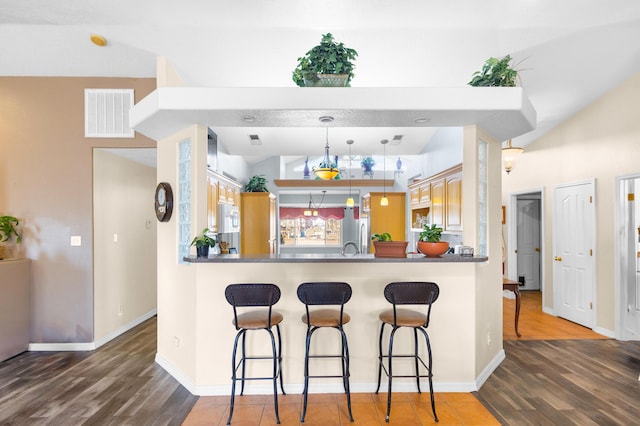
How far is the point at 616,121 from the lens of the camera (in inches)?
160

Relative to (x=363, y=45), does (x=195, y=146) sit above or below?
Result: below

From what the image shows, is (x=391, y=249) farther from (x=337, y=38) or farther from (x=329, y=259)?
(x=337, y=38)

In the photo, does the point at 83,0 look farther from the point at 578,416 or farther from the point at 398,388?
the point at 578,416

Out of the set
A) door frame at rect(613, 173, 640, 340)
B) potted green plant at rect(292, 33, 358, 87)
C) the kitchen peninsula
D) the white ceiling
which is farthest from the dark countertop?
door frame at rect(613, 173, 640, 340)

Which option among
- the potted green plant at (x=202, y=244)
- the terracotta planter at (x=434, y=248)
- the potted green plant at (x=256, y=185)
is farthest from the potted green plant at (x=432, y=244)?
the potted green plant at (x=256, y=185)

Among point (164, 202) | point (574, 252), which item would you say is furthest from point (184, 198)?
point (574, 252)

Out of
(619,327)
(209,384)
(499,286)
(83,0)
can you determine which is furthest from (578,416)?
(83,0)

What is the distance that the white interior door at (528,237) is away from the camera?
22.7ft

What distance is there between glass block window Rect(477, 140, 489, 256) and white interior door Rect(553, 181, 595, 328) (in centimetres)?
220

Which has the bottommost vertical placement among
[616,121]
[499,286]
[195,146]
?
[499,286]

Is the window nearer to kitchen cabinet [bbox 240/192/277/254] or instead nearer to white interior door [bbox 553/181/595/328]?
kitchen cabinet [bbox 240/192/277/254]

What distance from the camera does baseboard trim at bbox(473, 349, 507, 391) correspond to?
2997 millimetres

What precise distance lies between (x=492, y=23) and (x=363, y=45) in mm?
1193

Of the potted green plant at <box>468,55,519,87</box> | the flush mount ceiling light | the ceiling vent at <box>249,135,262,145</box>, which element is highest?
the flush mount ceiling light
